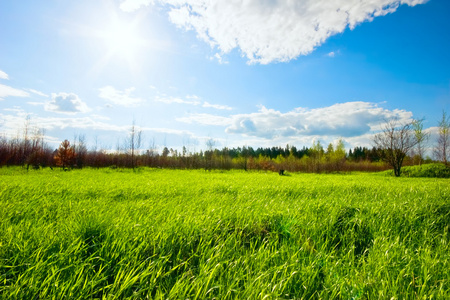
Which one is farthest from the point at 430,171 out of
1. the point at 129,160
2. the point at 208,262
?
the point at 129,160

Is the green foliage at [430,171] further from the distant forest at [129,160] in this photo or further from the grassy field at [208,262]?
the grassy field at [208,262]

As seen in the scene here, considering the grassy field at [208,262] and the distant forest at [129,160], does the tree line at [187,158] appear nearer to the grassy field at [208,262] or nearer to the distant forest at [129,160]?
the distant forest at [129,160]

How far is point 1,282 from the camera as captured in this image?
137cm

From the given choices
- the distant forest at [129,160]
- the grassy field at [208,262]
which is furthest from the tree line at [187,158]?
the grassy field at [208,262]

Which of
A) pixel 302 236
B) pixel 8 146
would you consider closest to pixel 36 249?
pixel 302 236

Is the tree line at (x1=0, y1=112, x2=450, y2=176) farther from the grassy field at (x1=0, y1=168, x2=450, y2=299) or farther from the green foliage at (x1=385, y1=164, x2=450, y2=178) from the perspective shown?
the grassy field at (x1=0, y1=168, x2=450, y2=299)

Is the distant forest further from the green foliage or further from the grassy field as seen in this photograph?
the grassy field

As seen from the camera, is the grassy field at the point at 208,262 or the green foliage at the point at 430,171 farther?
the green foliage at the point at 430,171

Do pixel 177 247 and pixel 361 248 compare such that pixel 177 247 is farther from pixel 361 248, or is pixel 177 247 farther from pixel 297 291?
pixel 361 248

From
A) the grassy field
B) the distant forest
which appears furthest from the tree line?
the grassy field

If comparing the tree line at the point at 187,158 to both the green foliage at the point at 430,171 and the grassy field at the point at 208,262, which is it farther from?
the grassy field at the point at 208,262

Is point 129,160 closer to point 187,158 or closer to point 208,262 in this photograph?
point 187,158

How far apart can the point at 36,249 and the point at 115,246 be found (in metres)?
0.63

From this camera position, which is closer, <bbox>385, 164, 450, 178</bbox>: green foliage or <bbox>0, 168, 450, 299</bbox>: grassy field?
<bbox>0, 168, 450, 299</bbox>: grassy field
